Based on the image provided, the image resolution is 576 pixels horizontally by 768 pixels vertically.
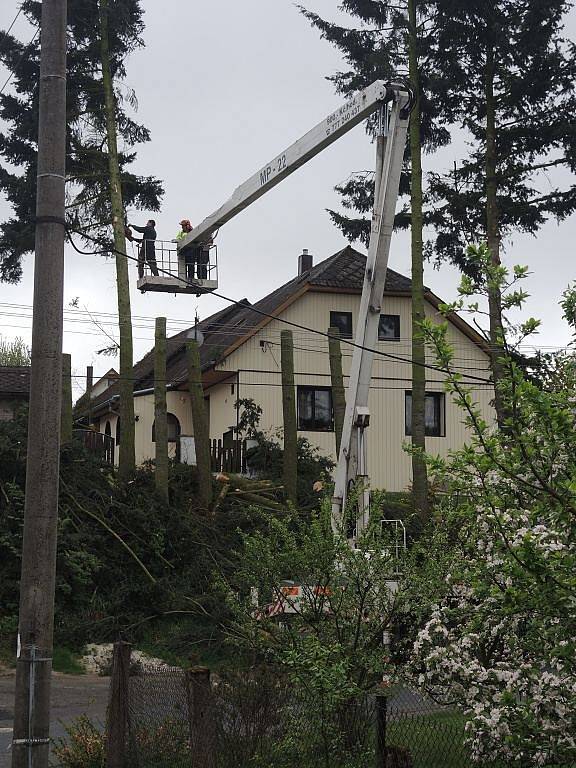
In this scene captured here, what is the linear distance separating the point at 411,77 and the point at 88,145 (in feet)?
25.4

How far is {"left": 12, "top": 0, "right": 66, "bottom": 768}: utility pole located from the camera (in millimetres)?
7457

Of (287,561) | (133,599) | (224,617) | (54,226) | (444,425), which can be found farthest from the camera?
(444,425)

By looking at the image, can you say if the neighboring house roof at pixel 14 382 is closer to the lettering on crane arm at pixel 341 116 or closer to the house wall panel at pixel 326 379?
the house wall panel at pixel 326 379

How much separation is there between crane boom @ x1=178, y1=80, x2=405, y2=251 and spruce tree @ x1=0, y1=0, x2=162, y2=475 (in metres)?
4.21

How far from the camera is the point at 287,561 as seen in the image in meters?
9.04

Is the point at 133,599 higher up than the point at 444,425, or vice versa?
the point at 444,425

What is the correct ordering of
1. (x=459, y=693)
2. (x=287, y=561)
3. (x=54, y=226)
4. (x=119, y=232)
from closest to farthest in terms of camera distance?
(x=459, y=693), (x=54, y=226), (x=287, y=561), (x=119, y=232)

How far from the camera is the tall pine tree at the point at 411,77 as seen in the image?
998 inches

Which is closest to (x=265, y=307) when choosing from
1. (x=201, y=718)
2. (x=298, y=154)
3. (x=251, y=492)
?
(x=251, y=492)

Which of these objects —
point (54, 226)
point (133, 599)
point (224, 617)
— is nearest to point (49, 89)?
point (54, 226)

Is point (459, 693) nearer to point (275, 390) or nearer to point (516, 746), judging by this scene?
point (516, 746)

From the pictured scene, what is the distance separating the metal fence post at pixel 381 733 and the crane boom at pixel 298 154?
11.2 metres

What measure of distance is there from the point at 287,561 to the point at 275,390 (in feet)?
79.0

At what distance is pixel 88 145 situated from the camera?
25.2 metres
